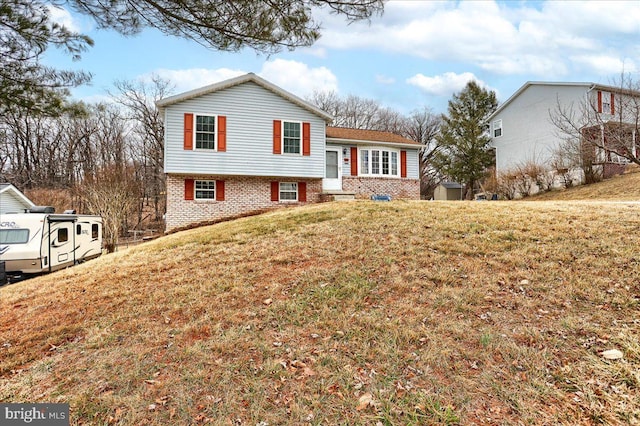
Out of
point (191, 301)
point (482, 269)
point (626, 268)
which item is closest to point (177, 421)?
point (191, 301)

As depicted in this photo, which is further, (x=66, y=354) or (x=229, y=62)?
(x=229, y=62)

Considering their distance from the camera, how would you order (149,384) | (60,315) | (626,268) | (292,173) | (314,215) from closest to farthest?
(149,384), (626,268), (60,315), (314,215), (292,173)

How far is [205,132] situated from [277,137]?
2924 mm

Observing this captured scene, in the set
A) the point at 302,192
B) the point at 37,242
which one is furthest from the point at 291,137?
the point at 37,242

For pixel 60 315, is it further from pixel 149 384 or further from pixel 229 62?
pixel 229 62

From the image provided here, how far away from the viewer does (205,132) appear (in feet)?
42.8

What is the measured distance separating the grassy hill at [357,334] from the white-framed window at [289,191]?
8623mm

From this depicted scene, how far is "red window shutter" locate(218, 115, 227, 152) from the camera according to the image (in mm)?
13102

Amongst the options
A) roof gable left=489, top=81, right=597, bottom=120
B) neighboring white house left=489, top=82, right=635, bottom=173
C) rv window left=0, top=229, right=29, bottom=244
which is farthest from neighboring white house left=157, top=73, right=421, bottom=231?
roof gable left=489, top=81, right=597, bottom=120

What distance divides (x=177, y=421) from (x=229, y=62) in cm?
485

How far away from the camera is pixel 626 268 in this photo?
13.8ft

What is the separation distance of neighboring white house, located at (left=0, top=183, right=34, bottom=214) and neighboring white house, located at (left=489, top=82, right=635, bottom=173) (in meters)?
28.6

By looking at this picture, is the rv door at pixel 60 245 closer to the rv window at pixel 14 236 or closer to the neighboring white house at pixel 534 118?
the rv window at pixel 14 236

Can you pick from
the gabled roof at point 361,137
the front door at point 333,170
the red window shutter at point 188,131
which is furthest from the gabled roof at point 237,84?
the front door at point 333,170
